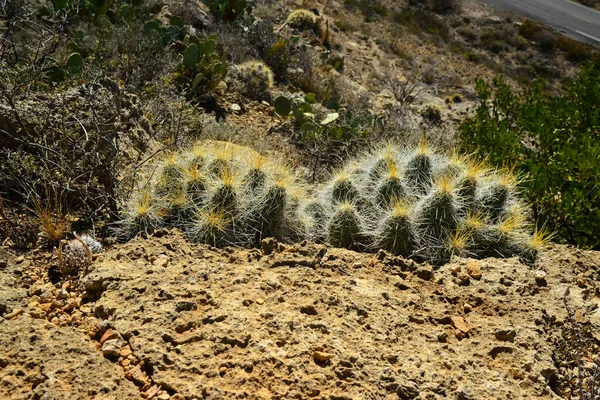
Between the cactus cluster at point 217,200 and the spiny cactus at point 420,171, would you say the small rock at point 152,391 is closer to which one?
the cactus cluster at point 217,200

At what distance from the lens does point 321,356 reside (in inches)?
101

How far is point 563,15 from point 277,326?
3465cm

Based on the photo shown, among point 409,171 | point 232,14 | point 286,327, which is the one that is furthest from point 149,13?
point 286,327

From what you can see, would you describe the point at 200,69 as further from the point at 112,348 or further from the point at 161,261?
the point at 112,348

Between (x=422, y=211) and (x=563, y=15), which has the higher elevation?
(x=563, y=15)

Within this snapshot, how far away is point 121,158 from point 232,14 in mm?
7867

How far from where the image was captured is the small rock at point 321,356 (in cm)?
256

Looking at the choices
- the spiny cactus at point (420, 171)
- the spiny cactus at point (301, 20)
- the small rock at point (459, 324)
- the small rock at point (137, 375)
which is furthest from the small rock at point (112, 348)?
the spiny cactus at point (301, 20)

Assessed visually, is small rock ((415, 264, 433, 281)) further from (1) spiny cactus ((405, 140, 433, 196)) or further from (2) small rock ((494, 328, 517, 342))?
(1) spiny cactus ((405, 140, 433, 196))

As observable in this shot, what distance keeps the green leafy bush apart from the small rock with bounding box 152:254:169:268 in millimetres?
3147

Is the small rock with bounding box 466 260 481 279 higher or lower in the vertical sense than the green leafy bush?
lower

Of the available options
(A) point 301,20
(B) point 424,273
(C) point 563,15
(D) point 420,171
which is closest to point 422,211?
(D) point 420,171

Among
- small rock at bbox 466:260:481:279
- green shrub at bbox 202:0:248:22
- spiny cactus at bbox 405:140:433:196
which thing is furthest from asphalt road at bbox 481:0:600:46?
small rock at bbox 466:260:481:279

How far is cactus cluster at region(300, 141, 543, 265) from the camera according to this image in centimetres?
421
